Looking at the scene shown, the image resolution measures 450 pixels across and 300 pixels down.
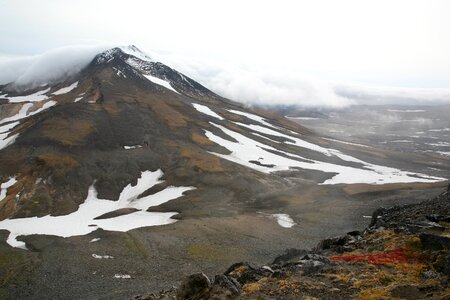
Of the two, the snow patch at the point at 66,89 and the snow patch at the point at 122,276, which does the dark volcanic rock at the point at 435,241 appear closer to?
the snow patch at the point at 122,276

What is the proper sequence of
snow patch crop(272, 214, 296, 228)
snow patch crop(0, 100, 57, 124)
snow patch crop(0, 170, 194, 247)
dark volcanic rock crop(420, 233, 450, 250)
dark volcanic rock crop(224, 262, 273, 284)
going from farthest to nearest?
snow patch crop(0, 100, 57, 124)
snow patch crop(272, 214, 296, 228)
snow patch crop(0, 170, 194, 247)
dark volcanic rock crop(224, 262, 273, 284)
dark volcanic rock crop(420, 233, 450, 250)

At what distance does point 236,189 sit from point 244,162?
23.0 meters

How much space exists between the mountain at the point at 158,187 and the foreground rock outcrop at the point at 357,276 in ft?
68.2

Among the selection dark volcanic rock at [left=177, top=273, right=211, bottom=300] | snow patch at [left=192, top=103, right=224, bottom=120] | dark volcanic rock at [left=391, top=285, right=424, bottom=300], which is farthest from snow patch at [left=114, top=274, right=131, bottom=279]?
snow patch at [left=192, top=103, right=224, bottom=120]

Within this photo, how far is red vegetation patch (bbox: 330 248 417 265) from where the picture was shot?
20422 millimetres

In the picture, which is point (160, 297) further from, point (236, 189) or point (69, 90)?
point (69, 90)

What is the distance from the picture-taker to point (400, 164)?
451 ft

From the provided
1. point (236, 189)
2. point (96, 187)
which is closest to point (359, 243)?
point (236, 189)

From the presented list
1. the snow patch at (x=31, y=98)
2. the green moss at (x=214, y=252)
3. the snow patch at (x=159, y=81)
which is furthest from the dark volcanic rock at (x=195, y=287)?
the snow patch at (x=31, y=98)

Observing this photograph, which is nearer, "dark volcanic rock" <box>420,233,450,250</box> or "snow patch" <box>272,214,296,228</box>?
"dark volcanic rock" <box>420,233,450,250</box>

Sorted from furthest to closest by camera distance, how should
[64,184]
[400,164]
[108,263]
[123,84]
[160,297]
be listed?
[123,84] → [400,164] → [64,184] → [108,263] → [160,297]

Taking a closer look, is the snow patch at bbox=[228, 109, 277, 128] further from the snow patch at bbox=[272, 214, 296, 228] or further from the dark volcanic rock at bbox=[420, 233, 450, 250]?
the dark volcanic rock at bbox=[420, 233, 450, 250]

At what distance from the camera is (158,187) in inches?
3349

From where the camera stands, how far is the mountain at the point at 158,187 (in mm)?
48531
